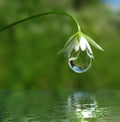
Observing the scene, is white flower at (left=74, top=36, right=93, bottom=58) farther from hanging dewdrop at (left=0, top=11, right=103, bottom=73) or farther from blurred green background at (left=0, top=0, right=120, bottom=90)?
blurred green background at (left=0, top=0, right=120, bottom=90)

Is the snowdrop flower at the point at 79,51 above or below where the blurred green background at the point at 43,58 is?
below

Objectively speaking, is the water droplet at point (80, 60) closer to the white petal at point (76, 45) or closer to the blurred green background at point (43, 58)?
the white petal at point (76, 45)

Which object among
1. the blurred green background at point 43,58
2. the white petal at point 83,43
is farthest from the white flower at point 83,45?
the blurred green background at point 43,58

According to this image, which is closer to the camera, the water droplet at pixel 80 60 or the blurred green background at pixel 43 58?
the water droplet at pixel 80 60

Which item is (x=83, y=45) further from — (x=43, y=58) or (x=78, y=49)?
(x=43, y=58)

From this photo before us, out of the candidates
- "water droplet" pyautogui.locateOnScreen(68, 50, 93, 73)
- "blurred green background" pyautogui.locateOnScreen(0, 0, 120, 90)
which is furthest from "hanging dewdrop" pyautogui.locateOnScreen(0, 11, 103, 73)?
"blurred green background" pyautogui.locateOnScreen(0, 0, 120, 90)

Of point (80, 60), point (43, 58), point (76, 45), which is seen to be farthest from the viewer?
point (43, 58)

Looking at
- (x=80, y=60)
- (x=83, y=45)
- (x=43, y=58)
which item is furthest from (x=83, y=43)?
(x=43, y=58)

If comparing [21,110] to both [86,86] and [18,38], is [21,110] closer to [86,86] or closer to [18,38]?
[86,86]
